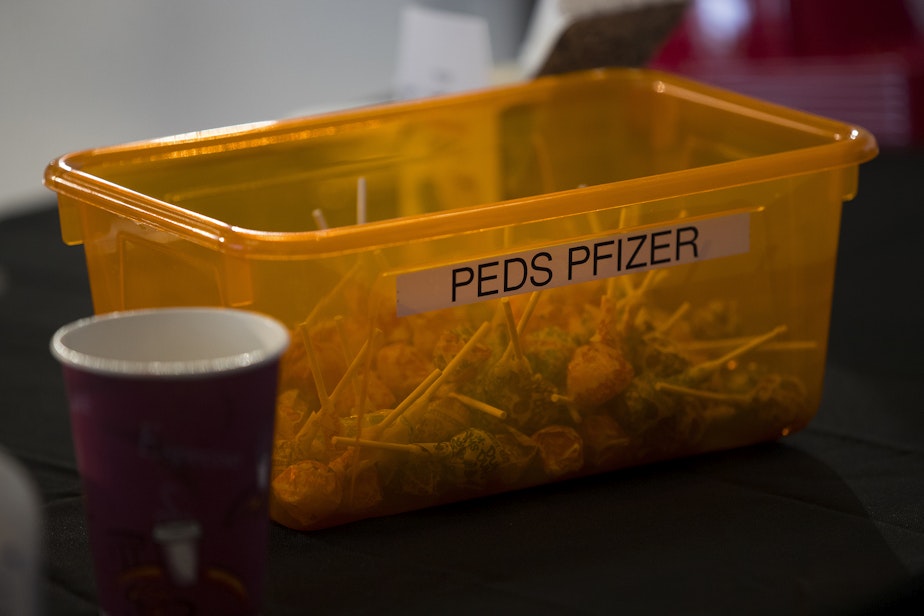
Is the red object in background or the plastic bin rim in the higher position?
the plastic bin rim

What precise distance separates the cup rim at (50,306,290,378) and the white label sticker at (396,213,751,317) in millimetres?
126

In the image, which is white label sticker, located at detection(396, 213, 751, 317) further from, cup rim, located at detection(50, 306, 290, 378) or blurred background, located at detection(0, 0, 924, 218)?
blurred background, located at detection(0, 0, 924, 218)

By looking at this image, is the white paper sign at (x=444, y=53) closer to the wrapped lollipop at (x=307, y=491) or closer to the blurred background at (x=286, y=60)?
the blurred background at (x=286, y=60)

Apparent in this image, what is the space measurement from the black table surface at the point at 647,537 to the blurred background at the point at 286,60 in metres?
0.62

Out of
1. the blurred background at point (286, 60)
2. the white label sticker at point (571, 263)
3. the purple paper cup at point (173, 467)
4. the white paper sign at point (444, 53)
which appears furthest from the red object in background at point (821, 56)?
the purple paper cup at point (173, 467)

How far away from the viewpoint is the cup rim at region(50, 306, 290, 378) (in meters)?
0.56

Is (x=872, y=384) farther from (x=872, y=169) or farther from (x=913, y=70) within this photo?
(x=913, y=70)

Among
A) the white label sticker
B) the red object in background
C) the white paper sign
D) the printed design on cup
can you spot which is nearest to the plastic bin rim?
the white label sticker

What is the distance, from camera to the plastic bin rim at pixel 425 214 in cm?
69

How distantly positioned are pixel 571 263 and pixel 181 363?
299 mm

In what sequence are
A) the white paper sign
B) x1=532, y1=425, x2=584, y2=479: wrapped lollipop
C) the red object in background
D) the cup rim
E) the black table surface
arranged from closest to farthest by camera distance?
the cup rim
the black table surface
x1=532, y1=425, x2=584, y2=479: wrapped lollipop
the white paper sign
the red object in background

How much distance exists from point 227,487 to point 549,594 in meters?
0.20

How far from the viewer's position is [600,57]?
1.24 m

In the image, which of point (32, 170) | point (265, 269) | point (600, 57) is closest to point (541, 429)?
point (265, 269)
